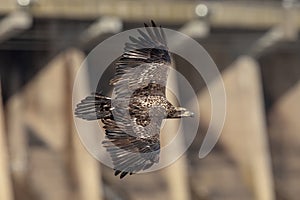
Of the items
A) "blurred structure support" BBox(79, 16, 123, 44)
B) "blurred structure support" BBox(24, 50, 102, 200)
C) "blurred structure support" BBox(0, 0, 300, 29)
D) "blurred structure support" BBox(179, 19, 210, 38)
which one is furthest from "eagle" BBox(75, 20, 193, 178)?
"blurred structure support" BBox(179, 19, 210, 38)

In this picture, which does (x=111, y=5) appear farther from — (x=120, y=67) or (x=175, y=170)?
(x=120, y=67)

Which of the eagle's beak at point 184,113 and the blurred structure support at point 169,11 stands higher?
the blurred structure support at point 169,11

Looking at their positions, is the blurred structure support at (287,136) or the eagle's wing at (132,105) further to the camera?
the blurred structure support at (287,136)

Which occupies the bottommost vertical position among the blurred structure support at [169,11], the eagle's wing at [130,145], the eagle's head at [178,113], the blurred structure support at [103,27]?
the eagle's wing at [130,145]

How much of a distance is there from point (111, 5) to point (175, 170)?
143 cm

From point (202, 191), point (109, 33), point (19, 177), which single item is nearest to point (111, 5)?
point (109, 33)

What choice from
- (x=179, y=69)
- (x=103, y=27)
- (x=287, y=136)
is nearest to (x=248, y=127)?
(x=287, y=136)

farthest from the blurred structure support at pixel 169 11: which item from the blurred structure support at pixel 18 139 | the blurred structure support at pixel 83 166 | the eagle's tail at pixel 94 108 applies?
the eagle's tail at pixel 94 108

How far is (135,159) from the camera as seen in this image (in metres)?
1.21

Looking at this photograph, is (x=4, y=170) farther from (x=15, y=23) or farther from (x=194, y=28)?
(x=194, y=28)

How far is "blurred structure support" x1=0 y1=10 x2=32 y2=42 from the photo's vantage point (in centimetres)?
639

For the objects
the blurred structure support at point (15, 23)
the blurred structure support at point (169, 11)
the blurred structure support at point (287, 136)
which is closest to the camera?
the blurred structure support at point (15, 23)

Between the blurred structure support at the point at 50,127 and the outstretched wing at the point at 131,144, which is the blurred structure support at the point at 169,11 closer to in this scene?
the blurred structure support at the point at 50,127

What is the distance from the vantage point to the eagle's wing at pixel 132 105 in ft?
3.92
